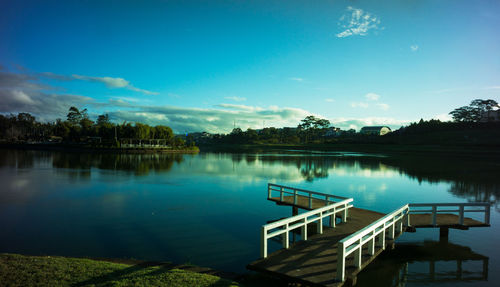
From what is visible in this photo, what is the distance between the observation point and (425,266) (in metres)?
9.01

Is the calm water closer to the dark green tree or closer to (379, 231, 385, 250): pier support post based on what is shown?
(379, 231, 385, 250): pier support post

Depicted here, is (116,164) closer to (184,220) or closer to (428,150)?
(184,220)

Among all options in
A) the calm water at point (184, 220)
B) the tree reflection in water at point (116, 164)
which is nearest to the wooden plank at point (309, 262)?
the calm water at point (184, 220)

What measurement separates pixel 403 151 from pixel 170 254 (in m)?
72.9

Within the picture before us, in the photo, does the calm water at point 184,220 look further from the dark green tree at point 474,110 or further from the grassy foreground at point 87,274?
the dark green tree at point 474,110

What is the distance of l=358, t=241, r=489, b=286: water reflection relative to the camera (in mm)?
8117

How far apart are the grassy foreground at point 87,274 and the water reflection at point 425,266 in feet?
16.0

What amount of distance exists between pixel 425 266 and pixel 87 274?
987cm

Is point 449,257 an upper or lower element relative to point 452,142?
lower

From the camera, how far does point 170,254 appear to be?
9062mm

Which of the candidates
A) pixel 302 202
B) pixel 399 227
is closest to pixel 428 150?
pixel 302 202

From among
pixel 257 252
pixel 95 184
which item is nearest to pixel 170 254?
pixel 257 252

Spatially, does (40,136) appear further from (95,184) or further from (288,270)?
(288,270)

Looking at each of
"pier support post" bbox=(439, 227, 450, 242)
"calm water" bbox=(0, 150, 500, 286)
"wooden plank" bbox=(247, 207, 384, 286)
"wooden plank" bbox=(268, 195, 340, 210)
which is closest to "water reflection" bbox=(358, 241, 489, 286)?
"calm water" bbox=(0, 150, 500, 286)
